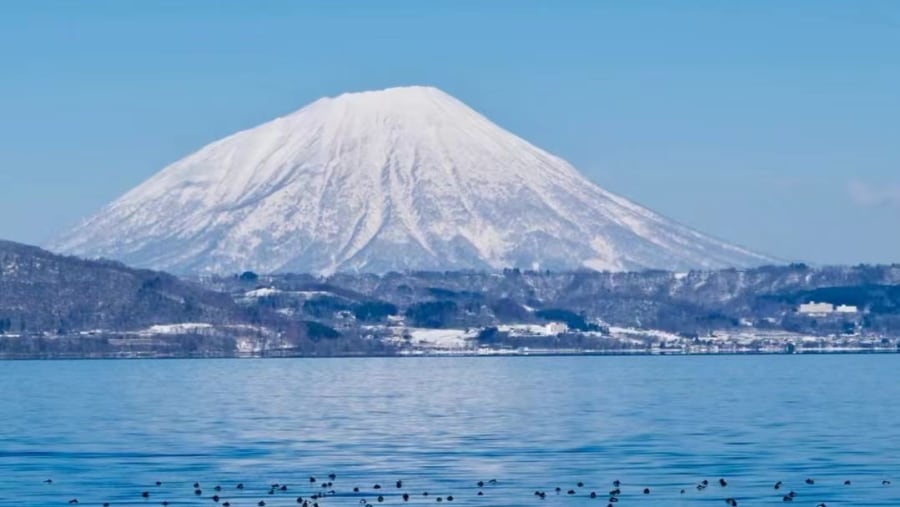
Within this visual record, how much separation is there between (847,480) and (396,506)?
14693 mm

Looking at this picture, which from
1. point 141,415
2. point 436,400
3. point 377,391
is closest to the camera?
point 141,415

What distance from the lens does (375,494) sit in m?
62.5

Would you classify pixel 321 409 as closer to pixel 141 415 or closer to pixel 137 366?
pixel 141 415

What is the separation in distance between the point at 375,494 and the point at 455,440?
18.3 meters

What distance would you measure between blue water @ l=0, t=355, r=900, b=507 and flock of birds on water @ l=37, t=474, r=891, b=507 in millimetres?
174

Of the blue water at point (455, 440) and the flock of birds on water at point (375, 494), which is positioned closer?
the flock of birds on water at point (375, 494)

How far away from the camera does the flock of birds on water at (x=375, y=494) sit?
199 feet

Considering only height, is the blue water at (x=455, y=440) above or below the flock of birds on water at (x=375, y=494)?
above

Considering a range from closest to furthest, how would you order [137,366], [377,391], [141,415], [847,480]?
[847,480] < [141,415] < [377,391] < [137,366]

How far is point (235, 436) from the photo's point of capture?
83.4 meters

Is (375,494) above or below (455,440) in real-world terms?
below

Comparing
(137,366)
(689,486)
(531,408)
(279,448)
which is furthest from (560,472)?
(137,366)

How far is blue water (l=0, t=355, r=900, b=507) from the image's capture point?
209 feet

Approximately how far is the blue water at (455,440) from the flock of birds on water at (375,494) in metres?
0.17
